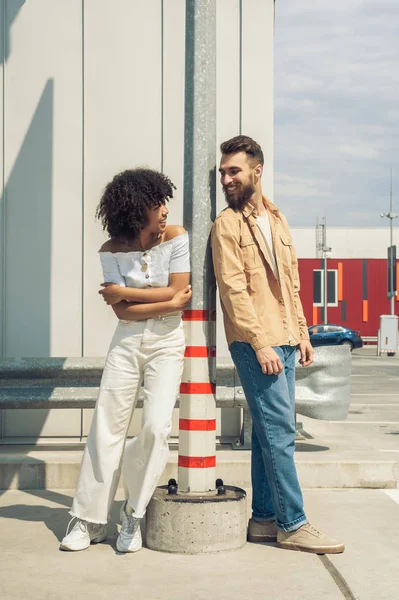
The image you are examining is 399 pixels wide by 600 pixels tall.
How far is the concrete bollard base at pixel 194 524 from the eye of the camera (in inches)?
177

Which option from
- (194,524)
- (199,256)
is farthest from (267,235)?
(194,524)

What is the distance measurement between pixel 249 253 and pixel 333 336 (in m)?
33.6

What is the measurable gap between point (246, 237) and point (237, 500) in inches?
54.1

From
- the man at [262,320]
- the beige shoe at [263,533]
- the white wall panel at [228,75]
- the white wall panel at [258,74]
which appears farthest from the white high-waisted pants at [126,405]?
the white wall panel at [258,74]

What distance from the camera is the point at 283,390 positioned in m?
4.49

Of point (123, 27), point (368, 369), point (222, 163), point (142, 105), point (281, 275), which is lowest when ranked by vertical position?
point (368, 369)

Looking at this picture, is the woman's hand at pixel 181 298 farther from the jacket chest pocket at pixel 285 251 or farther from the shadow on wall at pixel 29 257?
the shadow on wall at pixel 29 257

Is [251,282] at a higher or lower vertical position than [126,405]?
higher

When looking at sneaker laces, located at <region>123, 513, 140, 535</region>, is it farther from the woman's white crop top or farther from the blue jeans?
the woman's white crop top

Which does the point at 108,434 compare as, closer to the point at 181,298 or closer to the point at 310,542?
the point at 181,298

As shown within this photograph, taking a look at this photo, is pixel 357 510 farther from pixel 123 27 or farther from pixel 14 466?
pixel 123 27

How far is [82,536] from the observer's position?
4.59 m

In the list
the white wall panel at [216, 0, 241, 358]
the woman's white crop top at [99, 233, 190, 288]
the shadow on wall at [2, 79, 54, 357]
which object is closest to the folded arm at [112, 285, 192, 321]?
the woman's white crop top at [99, 233, 190, 288]

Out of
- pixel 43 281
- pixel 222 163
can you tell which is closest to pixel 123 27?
pixel 43 281
